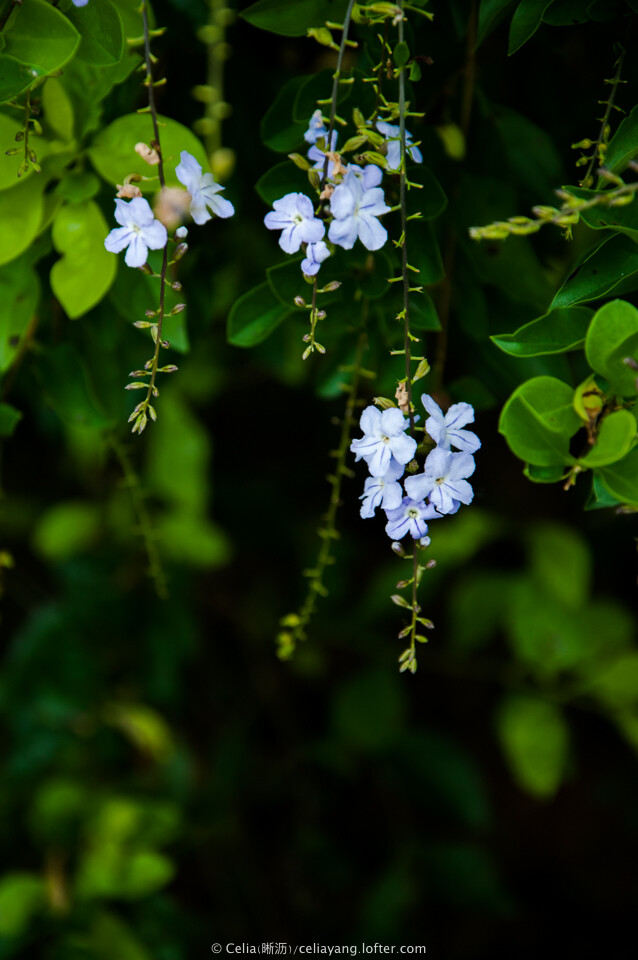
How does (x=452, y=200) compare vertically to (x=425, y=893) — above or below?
above

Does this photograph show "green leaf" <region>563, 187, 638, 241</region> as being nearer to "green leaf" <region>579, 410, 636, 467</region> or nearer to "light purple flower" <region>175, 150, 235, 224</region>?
"green leaf" <region>579, 410, 636, 467</region>

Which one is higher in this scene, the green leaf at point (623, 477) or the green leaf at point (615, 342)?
the green leaf at point (615, 342)

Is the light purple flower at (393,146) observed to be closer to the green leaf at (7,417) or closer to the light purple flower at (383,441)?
the light purple flower at (383,441)

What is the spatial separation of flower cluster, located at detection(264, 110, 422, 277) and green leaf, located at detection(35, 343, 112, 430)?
410mm

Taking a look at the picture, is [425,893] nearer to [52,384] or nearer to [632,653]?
[632,653]

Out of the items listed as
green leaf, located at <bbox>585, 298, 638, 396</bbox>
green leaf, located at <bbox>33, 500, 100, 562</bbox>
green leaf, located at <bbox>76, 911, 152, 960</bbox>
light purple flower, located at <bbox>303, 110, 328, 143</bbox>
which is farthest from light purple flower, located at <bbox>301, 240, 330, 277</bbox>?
green leaf, located at <bbox>76, 911, 152, 960</bbox>

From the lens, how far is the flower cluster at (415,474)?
677 mm

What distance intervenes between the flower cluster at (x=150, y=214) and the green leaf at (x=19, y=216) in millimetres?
169

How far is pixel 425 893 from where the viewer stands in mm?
1823

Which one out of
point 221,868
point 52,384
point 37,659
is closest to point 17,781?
point 37,659

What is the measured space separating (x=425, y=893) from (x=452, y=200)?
1.55m

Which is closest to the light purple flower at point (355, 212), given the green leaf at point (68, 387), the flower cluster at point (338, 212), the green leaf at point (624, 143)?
the flower cluster at point (338, 212)

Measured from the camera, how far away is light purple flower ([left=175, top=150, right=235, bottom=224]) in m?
0.73

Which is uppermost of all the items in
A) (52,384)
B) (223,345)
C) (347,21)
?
(347,21)
